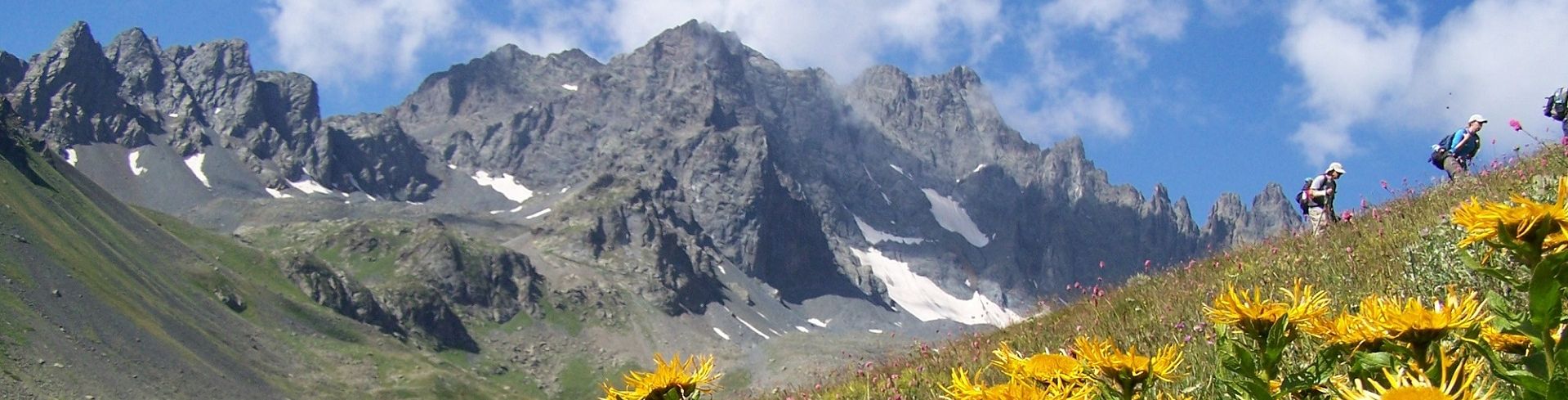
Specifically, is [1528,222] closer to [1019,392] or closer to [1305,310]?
[1305,310]

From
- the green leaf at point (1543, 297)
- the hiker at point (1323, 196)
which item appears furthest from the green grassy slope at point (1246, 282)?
the green leaf at point (1543, 297)

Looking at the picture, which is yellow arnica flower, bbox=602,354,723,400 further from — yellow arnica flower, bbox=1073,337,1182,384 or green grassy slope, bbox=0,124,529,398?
green grassy slope, bbox=0,124,529,398

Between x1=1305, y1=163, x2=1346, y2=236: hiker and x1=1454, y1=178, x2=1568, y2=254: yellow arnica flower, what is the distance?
14.2m

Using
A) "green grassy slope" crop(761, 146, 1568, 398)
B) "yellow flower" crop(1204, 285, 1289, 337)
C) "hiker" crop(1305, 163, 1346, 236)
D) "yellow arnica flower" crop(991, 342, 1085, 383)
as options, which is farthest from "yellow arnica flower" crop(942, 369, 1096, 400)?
"hiker" crop(1305, 163, 1346, 236)

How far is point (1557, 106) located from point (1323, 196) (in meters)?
3.88

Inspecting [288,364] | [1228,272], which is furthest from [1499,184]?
[288,364]

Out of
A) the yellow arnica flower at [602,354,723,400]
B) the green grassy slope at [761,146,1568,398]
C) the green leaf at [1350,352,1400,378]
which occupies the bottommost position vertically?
the yellow arnica flower at [602,354,723,400]

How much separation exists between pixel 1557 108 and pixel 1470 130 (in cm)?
123

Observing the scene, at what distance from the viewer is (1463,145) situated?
17.3 meters

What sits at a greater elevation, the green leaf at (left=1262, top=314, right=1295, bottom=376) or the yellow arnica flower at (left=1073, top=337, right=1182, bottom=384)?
the green leaf at (left=1262, top=314, right=1295, bottom=376)

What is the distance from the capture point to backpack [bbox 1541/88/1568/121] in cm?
1630

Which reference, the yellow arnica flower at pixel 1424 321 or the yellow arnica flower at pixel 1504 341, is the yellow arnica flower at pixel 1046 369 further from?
the yellow arnica flower at pixel 1504 341

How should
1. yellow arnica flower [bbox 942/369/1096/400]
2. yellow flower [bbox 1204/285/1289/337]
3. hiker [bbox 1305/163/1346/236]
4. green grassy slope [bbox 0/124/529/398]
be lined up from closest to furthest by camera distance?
yellow arnica flower [bbox 942/369/1096/400], yellow flower [bbox 1204/285/1289/337], hiker [bbox 1305/163/1346/236], green grassy slope [bbox 0/124/529/398]

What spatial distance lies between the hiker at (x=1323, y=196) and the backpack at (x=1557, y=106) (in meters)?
3.04
